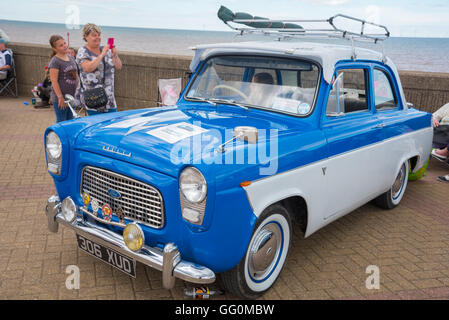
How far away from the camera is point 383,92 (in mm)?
4500

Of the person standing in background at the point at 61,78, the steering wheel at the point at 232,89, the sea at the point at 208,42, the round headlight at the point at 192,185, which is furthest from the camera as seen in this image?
the sea at the point at 208,42

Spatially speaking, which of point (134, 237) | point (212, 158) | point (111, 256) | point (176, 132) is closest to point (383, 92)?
point (176, 132)

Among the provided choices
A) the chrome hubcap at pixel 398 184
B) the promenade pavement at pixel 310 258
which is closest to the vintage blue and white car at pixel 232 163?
the promenade pavement at pixel 310 258

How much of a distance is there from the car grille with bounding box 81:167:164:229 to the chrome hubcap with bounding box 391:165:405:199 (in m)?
3.50

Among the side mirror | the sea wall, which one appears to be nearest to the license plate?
the side mirror

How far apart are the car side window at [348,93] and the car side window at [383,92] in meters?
0.20

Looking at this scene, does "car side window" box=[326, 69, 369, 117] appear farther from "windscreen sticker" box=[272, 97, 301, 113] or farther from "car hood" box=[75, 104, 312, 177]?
"car hood" box=[75, 104, 312, 177]

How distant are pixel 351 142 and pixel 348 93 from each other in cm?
60

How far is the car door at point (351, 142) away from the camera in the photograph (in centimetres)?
345

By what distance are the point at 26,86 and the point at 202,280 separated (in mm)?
12524

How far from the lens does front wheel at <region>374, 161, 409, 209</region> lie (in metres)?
4.89

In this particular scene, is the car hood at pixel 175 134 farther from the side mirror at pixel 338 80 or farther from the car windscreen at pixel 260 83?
the side mirror at pixel 338 80
